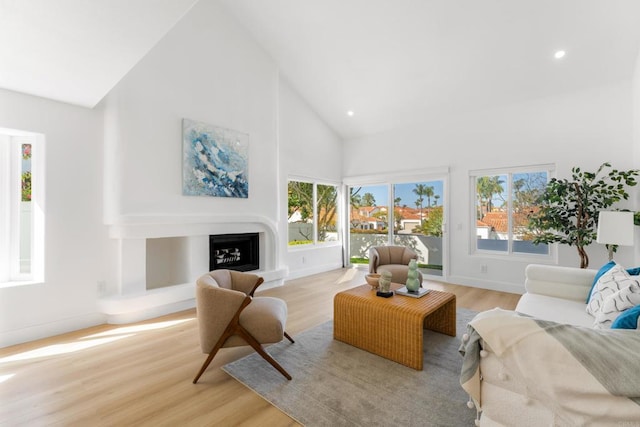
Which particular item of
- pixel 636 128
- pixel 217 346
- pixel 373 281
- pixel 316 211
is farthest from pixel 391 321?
pixel 316 211

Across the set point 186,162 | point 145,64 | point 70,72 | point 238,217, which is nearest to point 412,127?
point 238,217

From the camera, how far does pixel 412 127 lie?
5.80 m

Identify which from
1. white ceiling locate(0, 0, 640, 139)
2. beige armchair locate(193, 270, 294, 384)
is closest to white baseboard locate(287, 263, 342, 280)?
white ceiling locate(0, 0, 640, 139)

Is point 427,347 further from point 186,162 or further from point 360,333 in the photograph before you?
point 186,162

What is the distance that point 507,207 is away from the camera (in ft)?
16.1

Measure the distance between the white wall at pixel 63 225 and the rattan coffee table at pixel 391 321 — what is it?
2.86 meters

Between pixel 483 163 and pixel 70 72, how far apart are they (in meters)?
5.48

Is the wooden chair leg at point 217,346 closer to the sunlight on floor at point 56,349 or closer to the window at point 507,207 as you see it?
the sunlight on floor at point 56,349

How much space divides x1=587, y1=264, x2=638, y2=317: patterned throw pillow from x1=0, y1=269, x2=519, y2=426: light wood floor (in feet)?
7.70

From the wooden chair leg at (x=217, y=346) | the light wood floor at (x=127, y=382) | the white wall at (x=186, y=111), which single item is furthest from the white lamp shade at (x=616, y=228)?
the white wall at (x=186, y=111)

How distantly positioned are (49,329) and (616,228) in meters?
5.79

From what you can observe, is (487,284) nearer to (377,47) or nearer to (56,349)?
(377,47)

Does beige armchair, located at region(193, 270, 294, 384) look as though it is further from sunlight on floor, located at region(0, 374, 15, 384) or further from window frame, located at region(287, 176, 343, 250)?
window frame, located at region(287, 176, 343, 250)

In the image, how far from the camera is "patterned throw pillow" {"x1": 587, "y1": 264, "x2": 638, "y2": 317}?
211 centimetres
